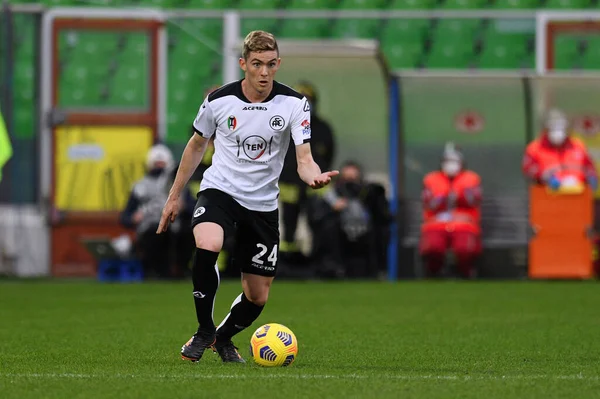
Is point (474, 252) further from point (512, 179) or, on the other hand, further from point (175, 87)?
point (175, 87)

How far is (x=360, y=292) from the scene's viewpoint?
15562 mm

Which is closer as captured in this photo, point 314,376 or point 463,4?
point 314,376

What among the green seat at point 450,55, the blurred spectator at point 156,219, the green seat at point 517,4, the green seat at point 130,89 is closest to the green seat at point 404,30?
the green seat at point 450,55

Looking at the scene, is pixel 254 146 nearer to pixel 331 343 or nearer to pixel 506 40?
pixel 331 343

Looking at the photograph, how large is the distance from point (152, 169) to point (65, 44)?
2781 millimetres

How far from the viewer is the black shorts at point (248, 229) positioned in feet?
25.2

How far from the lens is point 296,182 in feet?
59.8

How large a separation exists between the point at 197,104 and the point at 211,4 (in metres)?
2.42

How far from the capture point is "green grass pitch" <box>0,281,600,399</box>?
6.54 meters

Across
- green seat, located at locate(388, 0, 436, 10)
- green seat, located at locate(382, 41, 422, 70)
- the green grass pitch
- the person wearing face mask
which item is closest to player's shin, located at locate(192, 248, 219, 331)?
the green grass pitch

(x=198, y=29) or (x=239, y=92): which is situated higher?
(x=198, y=29)

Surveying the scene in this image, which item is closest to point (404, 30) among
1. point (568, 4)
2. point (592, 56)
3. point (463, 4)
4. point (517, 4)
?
point (463, 4)

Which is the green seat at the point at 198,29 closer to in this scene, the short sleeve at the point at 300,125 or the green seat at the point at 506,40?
the green seat at the point at 506,40

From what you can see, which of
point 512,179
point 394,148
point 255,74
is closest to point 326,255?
point 394,148
